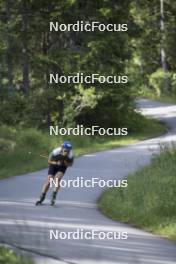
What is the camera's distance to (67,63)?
32750mm

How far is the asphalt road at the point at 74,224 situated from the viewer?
10508mm

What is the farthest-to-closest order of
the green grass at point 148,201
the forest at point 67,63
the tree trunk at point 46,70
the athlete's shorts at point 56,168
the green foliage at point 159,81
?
the green foliage at point 159,81 → the tree trunk at point 46,70 → the forest at point 67,63 → the athlete's shorts at point 56,168 → the green grass at point 148,201

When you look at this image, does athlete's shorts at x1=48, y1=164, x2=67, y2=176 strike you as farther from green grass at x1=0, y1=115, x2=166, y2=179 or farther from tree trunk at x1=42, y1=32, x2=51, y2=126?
tree trunk at x1=42, y1=32, x2=51, y2=126

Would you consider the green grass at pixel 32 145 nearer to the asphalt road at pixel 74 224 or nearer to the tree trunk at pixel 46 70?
the asphalt road at pixel 74 224

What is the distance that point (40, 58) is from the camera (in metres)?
33.7

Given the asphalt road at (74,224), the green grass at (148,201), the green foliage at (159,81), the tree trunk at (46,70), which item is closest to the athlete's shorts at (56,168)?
the asphalt road at (74,224)

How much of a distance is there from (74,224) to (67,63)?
20.0 metres

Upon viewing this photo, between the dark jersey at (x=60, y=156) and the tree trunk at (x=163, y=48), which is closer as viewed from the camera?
the dark jersey at (x=60, y=156)

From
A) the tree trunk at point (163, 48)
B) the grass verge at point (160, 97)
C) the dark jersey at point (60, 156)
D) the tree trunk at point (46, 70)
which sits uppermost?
the dark jersey at point (60, 156)

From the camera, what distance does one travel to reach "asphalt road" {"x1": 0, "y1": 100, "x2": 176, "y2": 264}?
34.5 feet

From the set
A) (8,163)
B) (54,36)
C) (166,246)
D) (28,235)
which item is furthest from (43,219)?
(54,36)

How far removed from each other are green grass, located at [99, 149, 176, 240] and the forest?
14478mm

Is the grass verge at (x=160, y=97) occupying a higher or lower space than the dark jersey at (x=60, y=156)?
lower

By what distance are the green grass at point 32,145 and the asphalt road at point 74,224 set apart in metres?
1.54
